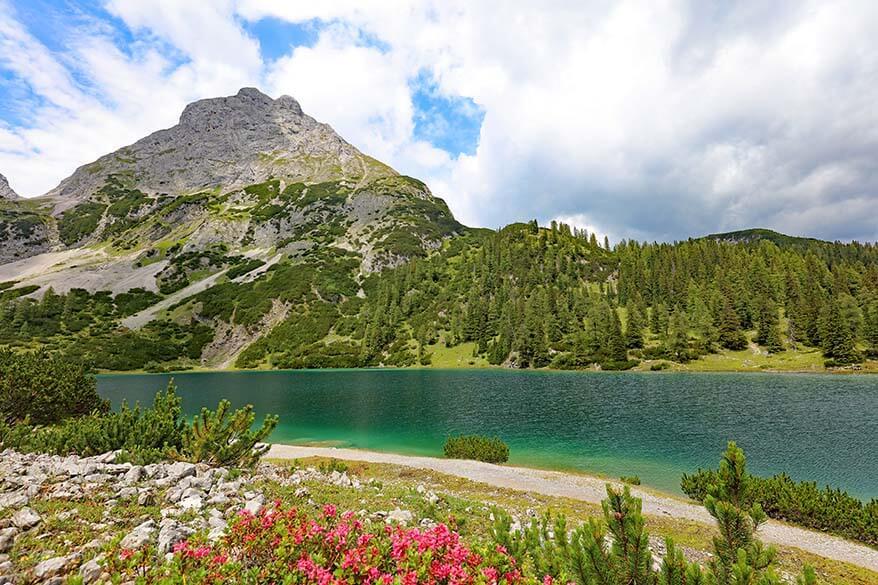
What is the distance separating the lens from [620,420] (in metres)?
43.7

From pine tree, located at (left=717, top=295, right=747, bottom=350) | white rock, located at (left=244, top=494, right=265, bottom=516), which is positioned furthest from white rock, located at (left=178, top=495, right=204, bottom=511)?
pine tree, located at (left=717, top=295, right=747, bottom=350)

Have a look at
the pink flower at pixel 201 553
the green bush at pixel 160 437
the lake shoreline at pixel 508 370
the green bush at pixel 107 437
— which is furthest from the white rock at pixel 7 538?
Answer: the lake shoreline at pixel 508 370

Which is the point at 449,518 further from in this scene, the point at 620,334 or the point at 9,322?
the point at 9,322

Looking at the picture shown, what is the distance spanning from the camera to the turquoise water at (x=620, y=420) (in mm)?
29672

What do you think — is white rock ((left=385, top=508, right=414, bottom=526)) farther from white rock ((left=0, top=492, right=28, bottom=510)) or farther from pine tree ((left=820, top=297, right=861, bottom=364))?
pine tree ((left=820, top=297, right=861, bottom=364))

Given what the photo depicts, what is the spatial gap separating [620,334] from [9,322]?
691ft

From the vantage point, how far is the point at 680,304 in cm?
14088

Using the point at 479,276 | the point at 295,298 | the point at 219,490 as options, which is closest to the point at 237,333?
the point at 295,298

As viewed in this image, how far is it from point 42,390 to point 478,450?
2844 cm

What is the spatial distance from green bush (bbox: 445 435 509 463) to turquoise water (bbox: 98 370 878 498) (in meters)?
1.90

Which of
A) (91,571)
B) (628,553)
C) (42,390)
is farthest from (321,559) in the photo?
(42,390)

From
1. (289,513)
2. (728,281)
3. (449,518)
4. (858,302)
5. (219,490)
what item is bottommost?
(449,518)

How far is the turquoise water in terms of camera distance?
29.7m

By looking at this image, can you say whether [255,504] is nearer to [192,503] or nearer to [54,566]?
[192,503]
